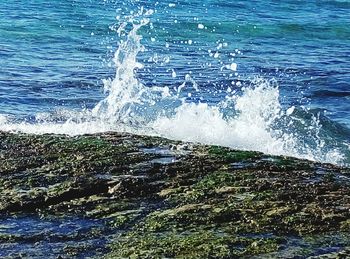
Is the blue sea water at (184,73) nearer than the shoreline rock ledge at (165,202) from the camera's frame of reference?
No

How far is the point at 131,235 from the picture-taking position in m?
5.02

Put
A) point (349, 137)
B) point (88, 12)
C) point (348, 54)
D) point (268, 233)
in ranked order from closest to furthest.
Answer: point (268, 233)
point (349, 137)
point (348, 54)
point (88, 12)

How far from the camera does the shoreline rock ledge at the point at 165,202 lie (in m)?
4.82

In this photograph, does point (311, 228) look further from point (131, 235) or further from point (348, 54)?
point (348, 54)

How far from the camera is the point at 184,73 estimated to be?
16.3 metres

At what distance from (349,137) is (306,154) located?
1892 mm

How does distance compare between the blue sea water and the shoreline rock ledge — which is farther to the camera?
the blue sea water

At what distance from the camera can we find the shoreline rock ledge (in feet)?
15.8

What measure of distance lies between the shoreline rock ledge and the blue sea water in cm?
304

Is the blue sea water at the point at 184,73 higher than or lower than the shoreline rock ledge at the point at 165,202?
lower

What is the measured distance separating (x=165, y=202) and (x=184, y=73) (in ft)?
35.7

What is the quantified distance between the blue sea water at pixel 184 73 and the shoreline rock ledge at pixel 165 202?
304cm

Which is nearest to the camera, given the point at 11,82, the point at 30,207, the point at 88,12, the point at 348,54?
the point at 30,207

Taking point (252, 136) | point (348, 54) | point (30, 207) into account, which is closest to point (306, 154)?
point (252, 136)
